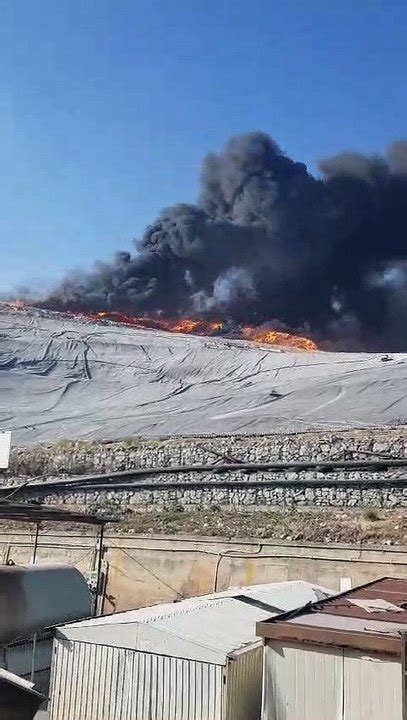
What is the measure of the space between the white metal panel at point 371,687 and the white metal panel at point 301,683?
76 mm

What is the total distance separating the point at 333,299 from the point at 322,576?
55.7m

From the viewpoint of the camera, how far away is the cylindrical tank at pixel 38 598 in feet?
Answer: 31.7

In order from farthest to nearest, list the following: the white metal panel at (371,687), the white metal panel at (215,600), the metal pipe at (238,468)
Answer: the metal pipe at (238,468)
the white metal panel at (215,600)
the white metal panel at (371,687)

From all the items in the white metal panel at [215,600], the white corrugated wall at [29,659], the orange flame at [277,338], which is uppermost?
the orange flame at [277,338]

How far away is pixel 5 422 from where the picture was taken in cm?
2728

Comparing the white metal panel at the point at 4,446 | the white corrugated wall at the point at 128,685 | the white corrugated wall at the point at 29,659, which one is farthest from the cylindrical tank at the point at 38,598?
the white corrugated wall at the point at 128,685

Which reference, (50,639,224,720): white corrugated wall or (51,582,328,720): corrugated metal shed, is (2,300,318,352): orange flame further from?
(50,639,224,720): white corrugated wall

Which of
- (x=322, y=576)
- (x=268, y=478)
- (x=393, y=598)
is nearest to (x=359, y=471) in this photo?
(x=268, y=478)

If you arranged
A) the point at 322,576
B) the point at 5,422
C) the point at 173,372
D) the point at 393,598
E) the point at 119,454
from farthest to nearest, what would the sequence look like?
the point at 173,372
the point at 5,422
the point at 119,454
the point at 322,576
the point at 393,598

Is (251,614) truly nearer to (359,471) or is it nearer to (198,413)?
(359,471)

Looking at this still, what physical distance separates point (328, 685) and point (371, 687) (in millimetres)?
423

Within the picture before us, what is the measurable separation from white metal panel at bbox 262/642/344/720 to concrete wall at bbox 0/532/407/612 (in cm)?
557

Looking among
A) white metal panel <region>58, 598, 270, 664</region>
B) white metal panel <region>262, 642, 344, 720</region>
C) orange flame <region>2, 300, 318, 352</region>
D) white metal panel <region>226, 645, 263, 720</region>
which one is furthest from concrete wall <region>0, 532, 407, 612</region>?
orange flame <region>2, 300, 318, 352</region>

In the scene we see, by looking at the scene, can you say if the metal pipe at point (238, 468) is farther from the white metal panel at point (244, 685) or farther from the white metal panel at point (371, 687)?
the white metal panel at point (371, 687)
